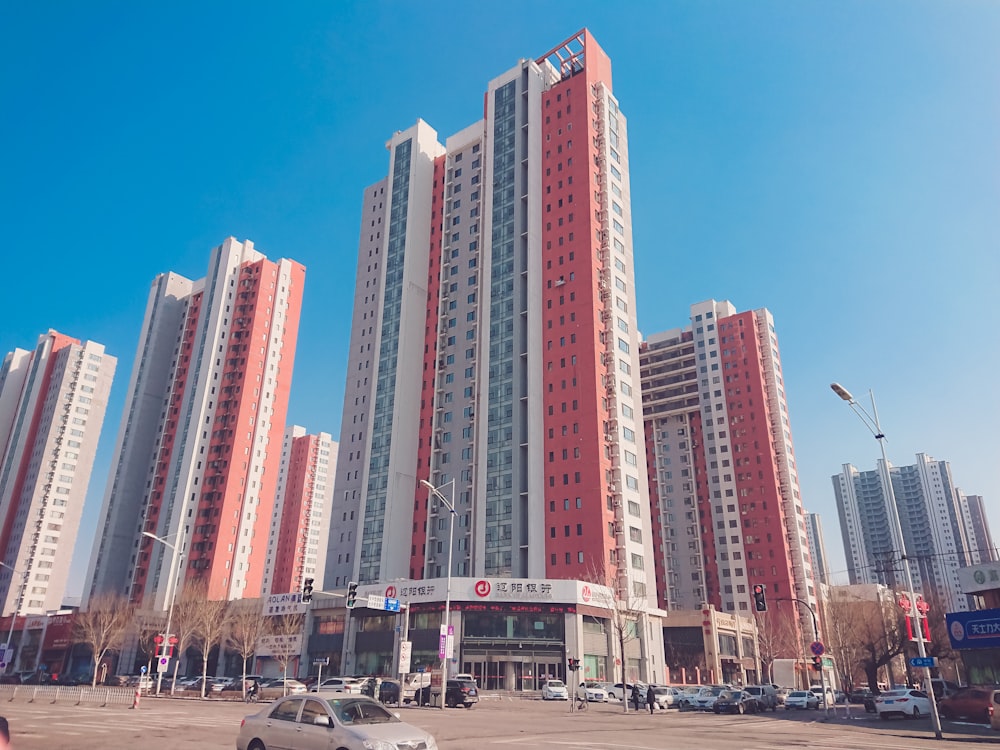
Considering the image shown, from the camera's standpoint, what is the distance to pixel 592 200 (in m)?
88.4

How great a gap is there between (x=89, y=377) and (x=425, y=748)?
16278 centimetres

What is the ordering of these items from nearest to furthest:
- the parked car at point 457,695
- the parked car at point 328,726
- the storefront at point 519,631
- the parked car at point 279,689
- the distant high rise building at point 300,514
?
the parked car at point 328,726
the parked car at point 457,695
the parked car at point 279,689
the storefront at point 519,631
the distant high rise building at point 300,514

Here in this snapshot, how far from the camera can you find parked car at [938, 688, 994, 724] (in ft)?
111

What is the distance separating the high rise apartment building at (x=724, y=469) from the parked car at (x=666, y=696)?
64.1m

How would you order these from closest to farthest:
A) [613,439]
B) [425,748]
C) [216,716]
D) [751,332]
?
[425,748], [216,716], [613,439], [751,332]

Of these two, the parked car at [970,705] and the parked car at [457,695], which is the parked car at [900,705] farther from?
the parked car at [457,695]

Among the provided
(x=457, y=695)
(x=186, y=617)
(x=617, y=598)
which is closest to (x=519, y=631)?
(x=617, y=598)

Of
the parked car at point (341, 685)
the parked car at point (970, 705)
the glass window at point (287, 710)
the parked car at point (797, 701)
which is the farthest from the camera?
the parked car at point (797, 701)

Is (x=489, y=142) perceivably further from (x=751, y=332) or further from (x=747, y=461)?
(x=747, y=461)

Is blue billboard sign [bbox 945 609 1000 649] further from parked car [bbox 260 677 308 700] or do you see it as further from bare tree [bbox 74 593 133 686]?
bare tree [bbox 74 593 133 686]

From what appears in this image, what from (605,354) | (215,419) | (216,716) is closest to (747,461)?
(605,354)

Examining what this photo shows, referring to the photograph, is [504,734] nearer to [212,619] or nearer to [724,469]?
[212,619]

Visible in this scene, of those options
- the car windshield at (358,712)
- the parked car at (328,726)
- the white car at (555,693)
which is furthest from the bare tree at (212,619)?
the car windshield at (358,712)

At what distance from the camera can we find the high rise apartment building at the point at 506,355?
77688 millimetres
